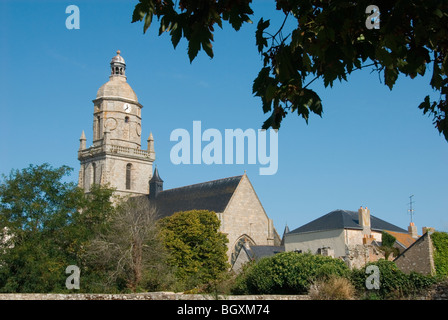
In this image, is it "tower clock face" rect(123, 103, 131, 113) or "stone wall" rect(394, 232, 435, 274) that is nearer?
"stone wall" rect(394, 232, 435, 274)

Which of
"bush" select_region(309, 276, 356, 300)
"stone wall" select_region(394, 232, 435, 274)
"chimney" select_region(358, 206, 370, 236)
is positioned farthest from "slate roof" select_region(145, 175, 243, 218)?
"bush" select_region(309, 276, 356, 300)

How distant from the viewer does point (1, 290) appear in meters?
28.9

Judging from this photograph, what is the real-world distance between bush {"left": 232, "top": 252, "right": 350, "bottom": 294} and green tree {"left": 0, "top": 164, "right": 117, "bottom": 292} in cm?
1139

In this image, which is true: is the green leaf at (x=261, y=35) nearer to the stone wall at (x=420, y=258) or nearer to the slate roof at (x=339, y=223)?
the stone wall at (x=420, y=258)

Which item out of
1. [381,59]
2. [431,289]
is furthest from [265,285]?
[381,59]

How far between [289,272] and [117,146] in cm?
4303

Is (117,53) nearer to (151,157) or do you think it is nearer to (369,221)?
(151,157)

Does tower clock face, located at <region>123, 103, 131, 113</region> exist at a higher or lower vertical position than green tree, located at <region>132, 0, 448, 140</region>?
higher

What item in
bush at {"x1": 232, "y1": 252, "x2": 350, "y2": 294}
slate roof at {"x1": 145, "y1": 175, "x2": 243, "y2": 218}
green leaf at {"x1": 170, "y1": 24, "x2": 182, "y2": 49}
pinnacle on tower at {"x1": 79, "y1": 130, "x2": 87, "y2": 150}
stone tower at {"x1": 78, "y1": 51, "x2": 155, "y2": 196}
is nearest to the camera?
green leaf at {"x1": 170, "y1": 24, "x2": 182, "y2": 49}

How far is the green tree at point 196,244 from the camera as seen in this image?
4188 cm

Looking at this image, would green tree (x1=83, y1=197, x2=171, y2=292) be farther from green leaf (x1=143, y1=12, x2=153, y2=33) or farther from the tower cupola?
the tower cupola

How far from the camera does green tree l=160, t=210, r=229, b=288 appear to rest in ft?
137

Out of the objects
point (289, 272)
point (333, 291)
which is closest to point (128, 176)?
point (289, 272)

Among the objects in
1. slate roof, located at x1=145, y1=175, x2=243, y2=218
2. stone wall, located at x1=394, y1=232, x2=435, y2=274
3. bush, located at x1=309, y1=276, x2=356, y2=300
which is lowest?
bush, located at x1=309, y1=276, x2=356, y2=300
